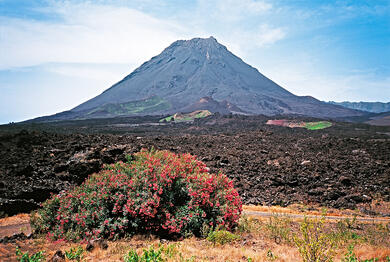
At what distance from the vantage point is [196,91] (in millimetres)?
138375

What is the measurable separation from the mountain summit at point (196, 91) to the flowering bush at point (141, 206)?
91006 mm

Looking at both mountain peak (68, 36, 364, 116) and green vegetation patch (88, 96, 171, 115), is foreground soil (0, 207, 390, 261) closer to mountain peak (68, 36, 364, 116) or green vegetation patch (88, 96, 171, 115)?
mountain peak (68, 36, 364, 116)

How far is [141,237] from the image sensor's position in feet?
20.6

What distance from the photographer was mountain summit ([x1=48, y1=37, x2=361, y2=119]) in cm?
11594

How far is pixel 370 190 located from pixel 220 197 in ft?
35.4

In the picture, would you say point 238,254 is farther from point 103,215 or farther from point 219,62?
point 219,62

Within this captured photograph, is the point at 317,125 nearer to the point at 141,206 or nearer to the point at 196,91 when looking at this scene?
the point at 141,206

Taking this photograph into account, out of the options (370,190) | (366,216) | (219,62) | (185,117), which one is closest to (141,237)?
(366,216)

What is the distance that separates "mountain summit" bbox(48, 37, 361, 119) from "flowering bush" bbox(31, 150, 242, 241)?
91006mm

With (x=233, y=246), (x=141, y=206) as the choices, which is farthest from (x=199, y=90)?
(x=233, y=246)

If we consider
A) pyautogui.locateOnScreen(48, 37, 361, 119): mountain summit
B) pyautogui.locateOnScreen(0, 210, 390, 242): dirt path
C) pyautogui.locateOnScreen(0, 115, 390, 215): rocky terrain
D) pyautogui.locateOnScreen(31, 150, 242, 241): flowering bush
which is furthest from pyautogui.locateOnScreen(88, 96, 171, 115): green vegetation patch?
pyautogui.locateOnScreen(31, 150, 242, 241): flowering bush

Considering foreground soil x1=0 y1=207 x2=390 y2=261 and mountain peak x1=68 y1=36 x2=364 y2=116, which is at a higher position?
mountain peak x1=68 y1=36 x2=364 y2=116

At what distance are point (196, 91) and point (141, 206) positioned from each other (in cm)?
13424

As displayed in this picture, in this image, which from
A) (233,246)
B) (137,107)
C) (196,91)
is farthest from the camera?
(196,91)
